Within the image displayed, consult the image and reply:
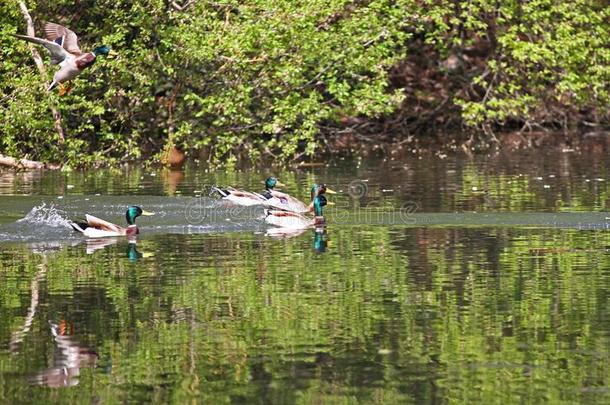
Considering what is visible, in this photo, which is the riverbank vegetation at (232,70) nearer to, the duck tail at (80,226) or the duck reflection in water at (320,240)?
the duck tail at (80,226)

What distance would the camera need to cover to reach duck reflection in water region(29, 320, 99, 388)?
991 cm

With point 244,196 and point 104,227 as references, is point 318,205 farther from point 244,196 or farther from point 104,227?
point 104,227

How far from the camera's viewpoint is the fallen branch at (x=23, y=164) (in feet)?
91.4

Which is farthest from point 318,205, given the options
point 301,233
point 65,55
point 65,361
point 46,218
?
point 65,361

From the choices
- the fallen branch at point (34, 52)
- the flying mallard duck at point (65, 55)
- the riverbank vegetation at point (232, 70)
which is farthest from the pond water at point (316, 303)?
the riverbank vegetation at point (232, 70)

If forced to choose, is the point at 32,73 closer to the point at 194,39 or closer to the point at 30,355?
the point at 194,39

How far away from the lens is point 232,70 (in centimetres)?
2839

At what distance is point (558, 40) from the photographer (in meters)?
30.7

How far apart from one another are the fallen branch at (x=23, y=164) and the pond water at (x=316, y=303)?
17.2 ft

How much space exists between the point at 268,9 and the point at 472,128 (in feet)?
31.2

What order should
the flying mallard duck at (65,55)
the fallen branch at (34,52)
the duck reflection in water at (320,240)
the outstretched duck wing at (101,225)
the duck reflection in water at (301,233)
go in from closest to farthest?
1. the duck reflection in water at (320,240)
2. the duck reflection in water at (301,233)
3. the outstretched duck wing at (101,225)
4. the flying mallard duck at (65,55)
5. the fallen branch at (34,52)

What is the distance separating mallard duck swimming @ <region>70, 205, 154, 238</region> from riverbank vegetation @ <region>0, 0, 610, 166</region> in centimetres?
807

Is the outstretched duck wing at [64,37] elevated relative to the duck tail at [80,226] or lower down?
elevated

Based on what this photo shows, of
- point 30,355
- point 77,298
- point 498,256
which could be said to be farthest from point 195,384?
point 498,256
